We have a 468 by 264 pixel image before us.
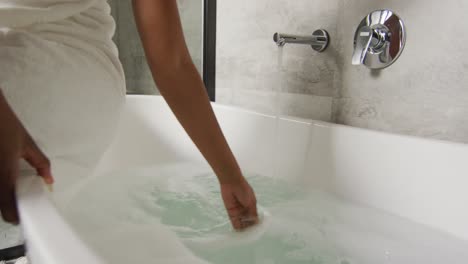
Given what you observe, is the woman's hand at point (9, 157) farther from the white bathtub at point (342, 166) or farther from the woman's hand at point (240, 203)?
the woman's hand at point (240, 203)

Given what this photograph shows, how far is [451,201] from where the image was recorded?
2.53 ft

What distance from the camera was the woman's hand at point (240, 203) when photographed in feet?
2.48

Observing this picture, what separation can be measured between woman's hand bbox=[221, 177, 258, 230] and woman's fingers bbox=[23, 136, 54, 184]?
0.34 meters

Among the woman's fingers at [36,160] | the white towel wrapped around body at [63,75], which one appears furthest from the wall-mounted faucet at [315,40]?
the woman's fingers at [36,160]

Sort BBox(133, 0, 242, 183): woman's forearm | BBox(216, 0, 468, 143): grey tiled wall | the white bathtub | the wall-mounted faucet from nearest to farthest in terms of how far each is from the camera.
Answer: the white bathtub
BBox(133, 0, 242, 183): woman's forearm
BBox(216, 0, 468, 143): grey tiled wall
the wall-mounted faucet

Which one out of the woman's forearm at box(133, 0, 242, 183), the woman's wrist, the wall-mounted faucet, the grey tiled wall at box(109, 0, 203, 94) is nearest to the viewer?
the woman's forearm at box(133, 0, 242, 183)

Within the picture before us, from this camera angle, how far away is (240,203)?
0.78 meters

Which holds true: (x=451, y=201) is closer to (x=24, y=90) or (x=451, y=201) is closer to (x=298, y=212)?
(x=298, y=212)

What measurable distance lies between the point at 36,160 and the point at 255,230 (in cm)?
46

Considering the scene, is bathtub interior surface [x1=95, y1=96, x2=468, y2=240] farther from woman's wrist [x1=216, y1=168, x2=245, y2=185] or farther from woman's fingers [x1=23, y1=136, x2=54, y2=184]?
woman's fingers [x1=23, y1=136, x2=54, y2=184]

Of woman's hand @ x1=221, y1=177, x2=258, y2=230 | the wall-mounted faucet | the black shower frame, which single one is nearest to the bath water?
woman's hand @ x1=221, y1=177, x2=258, y2=230

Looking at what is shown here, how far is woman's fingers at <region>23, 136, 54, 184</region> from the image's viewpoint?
0.53m

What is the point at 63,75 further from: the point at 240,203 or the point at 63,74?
the point at 240,203

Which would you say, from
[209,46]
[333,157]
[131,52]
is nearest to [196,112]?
[333,157]
